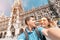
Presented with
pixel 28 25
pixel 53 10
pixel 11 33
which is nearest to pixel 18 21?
pixel 11 33

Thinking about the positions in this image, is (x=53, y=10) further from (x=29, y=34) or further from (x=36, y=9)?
(x=29, y=34)

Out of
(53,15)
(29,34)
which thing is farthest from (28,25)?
(53,15)

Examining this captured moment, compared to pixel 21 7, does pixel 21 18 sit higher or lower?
lower

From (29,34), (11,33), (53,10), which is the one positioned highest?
(53,10)

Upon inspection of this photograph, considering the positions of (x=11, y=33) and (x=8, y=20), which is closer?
(x=11, y=33)

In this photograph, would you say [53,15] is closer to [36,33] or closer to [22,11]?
[22,11]

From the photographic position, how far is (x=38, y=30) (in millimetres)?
2047

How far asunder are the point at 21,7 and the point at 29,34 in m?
23.9

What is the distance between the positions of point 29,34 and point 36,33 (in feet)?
0.58

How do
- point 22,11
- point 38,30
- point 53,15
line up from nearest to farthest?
point 38,30
point 53,15
point 22,11

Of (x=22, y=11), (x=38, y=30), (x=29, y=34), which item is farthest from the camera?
(x=22, y=11)

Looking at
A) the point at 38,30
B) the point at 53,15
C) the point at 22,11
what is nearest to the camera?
the point at 38,30

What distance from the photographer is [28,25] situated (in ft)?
7.36

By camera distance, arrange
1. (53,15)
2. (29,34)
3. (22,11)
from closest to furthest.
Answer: (29,34) → (53,15) → (22,11)
